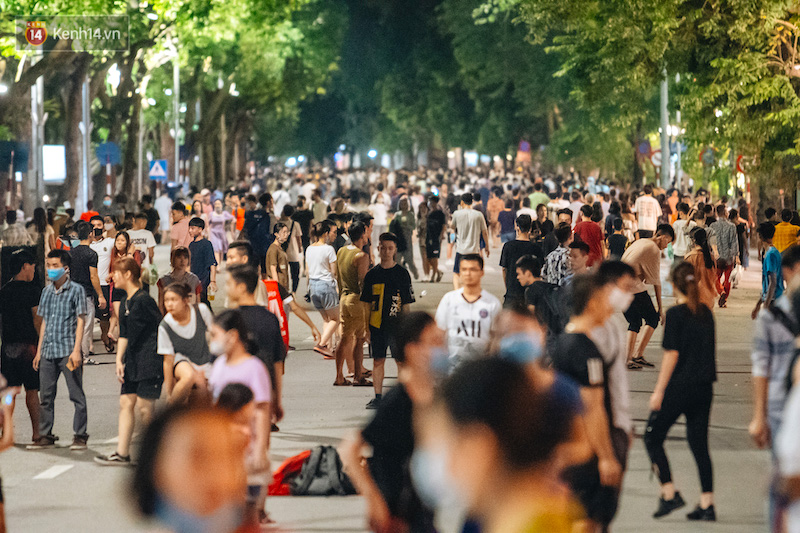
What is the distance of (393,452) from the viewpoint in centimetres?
518

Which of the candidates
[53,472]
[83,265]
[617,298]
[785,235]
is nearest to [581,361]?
[617,298]

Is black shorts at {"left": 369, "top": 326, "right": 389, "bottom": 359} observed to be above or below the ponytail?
below

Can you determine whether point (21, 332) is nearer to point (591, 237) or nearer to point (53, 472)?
point (53, 472)

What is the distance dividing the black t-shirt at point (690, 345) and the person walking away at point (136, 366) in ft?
12.6

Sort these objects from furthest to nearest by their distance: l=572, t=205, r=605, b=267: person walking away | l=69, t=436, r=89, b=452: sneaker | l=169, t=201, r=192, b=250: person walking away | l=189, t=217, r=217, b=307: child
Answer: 1. l=169, t=201, r=192, b=250: person walking away
2. l=572, t=205, r=605, b=267: person walking away
3. l=189, t=217, r=217, b=307: child
4. l=69, t=436, r=89, b=452: sneaker

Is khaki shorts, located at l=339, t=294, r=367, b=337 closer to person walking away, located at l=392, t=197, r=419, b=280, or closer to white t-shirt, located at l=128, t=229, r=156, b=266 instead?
white t-shirt, located at l=128, t=229, r=156, b=266

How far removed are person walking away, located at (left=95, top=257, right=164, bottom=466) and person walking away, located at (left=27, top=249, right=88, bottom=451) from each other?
2.55ft

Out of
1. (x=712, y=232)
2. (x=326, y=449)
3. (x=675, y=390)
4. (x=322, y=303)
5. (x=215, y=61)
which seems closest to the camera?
(x=675, y=390)

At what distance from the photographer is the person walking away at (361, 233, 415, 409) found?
37.4ft

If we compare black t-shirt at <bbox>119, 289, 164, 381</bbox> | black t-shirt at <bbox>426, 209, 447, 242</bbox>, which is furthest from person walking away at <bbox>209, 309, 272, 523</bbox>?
black t-shirt at <bbox>426, 209, 447, 242</bbox>

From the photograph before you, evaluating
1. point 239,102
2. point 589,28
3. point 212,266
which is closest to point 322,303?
point 212,266

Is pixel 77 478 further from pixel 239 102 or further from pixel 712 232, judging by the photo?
pixel 239 102

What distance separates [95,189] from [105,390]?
26497 mm

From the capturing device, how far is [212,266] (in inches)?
599
